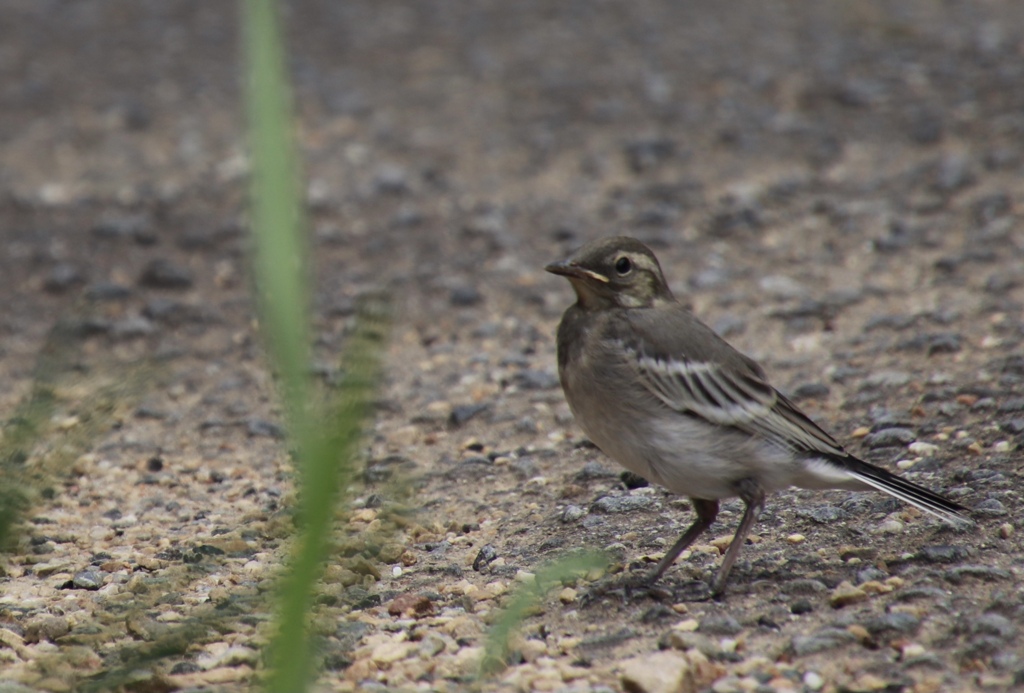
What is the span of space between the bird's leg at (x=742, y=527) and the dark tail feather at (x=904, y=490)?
1.28 ft

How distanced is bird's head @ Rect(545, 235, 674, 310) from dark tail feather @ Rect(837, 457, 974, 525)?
4.27ft

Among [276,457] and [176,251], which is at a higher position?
[176,251]

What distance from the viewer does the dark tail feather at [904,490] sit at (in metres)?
5.29

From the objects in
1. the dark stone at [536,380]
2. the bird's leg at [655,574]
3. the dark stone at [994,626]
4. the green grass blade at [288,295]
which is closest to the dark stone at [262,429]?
the dark stone at [536,380]

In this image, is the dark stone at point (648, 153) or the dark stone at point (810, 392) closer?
the dark stone at point (810, 392)

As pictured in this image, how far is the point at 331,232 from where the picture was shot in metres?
10.8

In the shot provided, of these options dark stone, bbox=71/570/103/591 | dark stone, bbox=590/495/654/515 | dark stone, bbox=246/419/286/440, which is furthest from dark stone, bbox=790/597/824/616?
dark stone, bbox=246/419/286/440

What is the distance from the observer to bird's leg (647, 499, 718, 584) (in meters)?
5.46

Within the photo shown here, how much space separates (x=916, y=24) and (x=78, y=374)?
10192 mm

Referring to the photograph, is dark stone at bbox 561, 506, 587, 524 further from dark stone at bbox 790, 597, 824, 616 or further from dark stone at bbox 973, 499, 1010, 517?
dark stone at bbox 973, 499, 1010, 517

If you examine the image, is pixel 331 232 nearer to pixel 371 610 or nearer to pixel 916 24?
pixel 371 610

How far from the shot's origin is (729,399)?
5.66m

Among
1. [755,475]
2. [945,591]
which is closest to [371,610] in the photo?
[755,475]

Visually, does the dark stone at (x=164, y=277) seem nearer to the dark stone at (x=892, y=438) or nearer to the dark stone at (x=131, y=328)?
the dark stone at (x=131, y=328)
